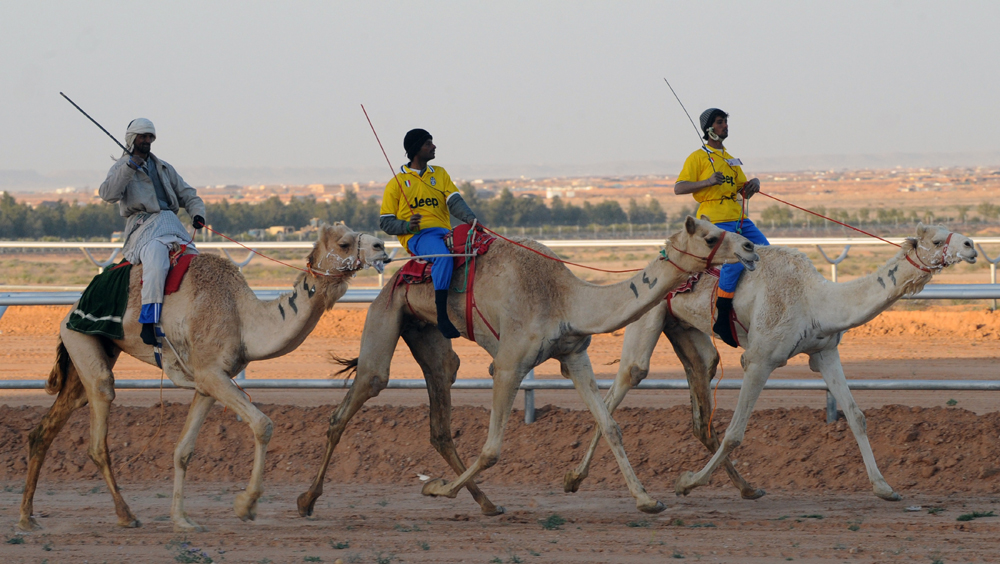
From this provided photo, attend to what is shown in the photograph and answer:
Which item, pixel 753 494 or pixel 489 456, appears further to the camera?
pixel 753 494

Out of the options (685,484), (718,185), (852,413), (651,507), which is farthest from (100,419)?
(852,413)

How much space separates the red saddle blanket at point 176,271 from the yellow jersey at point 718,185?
390 centimetres

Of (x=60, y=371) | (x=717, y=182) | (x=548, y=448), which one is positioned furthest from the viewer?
(x=548, y=448)

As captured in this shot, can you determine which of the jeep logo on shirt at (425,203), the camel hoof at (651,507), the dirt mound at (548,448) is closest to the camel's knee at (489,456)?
the camel hoof at (651,507)

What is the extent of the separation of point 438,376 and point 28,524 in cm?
317

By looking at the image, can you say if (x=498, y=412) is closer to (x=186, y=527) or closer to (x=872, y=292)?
(x=186, y=527)

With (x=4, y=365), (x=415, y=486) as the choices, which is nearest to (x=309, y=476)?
(x=415, y=486)

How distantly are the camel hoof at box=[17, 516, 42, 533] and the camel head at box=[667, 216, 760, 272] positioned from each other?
4.84 metres

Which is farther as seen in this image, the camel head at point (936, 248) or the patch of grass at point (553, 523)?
the camel head at point (936, 248)

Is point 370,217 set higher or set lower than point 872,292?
lower

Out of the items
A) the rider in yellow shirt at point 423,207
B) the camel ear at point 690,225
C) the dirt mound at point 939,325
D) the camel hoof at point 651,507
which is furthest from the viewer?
the dirt mound at point 939,325

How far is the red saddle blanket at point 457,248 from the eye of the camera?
8.30 meters

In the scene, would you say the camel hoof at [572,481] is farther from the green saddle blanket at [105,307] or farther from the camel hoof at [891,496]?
the green saddle blanket at [105,307]

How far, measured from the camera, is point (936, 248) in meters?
7.84
